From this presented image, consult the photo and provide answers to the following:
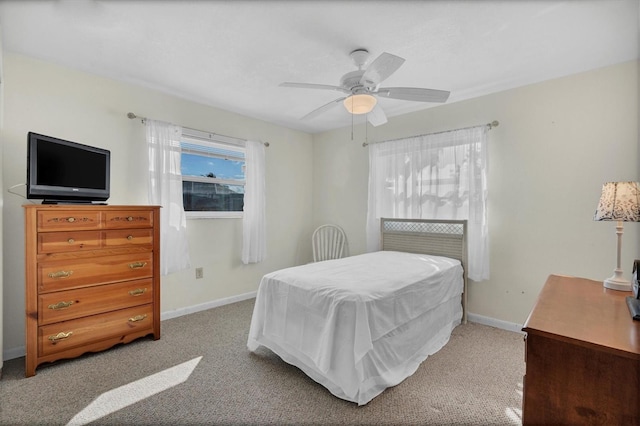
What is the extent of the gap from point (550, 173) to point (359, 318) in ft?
7.72

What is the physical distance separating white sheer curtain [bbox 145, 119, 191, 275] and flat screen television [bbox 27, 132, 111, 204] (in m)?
0.48

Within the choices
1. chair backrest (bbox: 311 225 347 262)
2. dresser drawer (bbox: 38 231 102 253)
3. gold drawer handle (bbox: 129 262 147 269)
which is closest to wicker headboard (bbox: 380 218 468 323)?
chair backrest (bbox: 311 225 347 262)

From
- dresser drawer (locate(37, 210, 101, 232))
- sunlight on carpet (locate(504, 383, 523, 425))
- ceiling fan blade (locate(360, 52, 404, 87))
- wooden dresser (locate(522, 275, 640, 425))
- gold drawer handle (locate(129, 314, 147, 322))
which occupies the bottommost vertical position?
sunlight on carpet (locate(504, 383, 523, 425))

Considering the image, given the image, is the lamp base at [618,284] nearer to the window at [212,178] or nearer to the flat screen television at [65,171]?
the window at [212,178]

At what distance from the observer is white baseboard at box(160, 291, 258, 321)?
3.23 metres

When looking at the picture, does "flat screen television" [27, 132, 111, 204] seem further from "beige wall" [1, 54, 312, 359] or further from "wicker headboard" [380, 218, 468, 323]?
"wicker headboard" [380, 218, 468, 323]

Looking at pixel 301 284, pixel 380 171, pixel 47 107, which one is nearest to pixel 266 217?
pixel 380 171

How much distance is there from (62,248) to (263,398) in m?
1.82

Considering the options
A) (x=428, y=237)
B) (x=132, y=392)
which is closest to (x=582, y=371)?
(x=132, y=392)

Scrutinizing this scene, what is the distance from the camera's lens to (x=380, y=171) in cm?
387

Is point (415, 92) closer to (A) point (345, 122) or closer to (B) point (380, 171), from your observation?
(B) point (380, 171)

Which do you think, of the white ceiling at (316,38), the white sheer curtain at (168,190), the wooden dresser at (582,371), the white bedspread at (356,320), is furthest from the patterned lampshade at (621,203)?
the white sheer curtain at (168,190)

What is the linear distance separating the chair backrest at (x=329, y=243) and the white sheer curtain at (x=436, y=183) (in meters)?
0.51

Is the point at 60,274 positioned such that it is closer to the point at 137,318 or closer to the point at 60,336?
the point at 60,336
